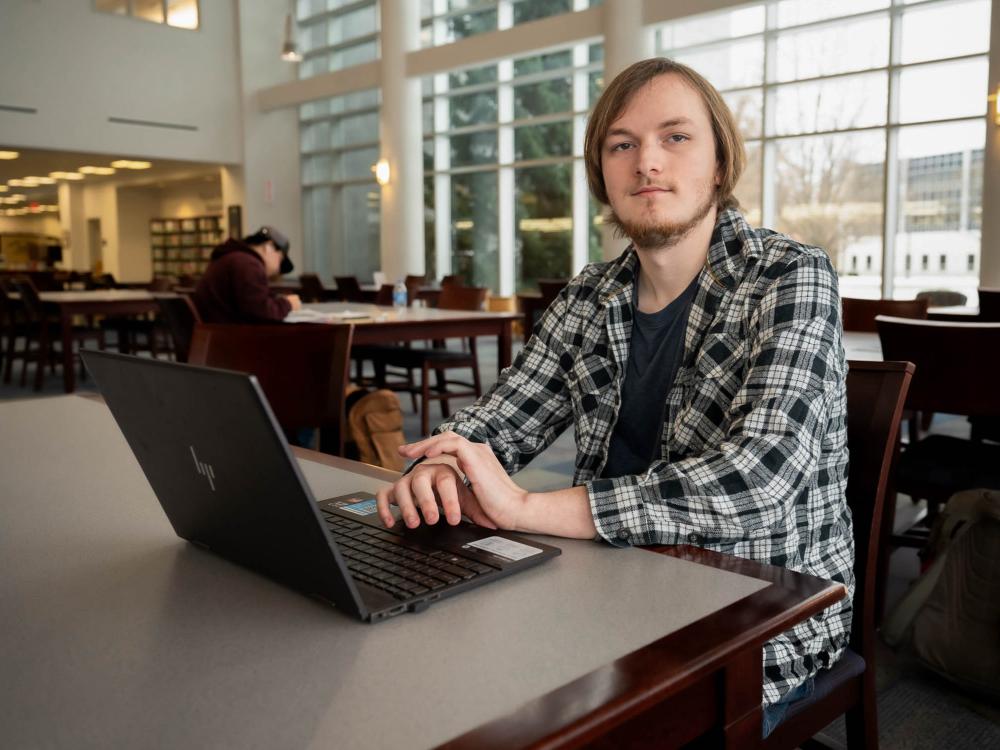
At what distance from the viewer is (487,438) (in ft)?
4.60

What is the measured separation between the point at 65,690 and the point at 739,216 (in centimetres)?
110

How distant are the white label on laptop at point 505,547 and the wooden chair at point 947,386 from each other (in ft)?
5.73

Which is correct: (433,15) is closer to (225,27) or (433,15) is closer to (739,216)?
(225,27)

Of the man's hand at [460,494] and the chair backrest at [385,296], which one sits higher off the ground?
the chair backrest at [385,296]

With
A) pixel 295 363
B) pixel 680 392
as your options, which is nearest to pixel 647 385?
pixel 680 392

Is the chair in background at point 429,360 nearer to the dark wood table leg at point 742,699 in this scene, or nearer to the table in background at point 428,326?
the table in background at point 428,326

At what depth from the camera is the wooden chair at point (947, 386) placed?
225cm

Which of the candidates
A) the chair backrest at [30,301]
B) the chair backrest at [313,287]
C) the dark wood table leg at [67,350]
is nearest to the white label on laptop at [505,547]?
the dark wood table leg at [67,350]

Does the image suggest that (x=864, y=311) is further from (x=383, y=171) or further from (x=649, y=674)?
(x=383, y=171)

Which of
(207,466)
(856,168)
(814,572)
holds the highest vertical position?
(856,168)

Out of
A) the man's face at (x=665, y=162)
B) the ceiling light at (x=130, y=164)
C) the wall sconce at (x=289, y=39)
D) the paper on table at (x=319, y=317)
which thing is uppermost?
the wall sconce at (x=289, y=39)

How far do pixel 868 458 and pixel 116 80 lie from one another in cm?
1334

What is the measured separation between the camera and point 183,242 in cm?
1711

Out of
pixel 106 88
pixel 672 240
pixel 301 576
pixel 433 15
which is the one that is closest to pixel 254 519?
pixel 301 576
